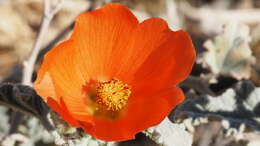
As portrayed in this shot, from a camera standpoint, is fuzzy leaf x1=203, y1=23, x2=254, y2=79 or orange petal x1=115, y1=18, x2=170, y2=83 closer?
orange petal x1=115, y1=18, x2=170, y2=83

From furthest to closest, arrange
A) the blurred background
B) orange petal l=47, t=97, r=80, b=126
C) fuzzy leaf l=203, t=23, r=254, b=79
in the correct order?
the blurred background, fuzzy leaf l=203, t=23, r=254, b=79, orange petal l=47, t=97, r=80, b=126

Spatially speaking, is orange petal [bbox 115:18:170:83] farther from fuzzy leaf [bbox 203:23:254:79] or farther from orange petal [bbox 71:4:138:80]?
fuzzy leaf [bbox 203:23:254:79]

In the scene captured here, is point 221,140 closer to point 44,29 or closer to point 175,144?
point 175,144

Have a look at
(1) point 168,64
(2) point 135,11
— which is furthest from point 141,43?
(2) point 135,11

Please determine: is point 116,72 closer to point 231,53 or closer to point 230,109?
point 230,109

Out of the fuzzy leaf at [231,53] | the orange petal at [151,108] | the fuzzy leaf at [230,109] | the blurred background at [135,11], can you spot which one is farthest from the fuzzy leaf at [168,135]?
the blurred background at [135,11]

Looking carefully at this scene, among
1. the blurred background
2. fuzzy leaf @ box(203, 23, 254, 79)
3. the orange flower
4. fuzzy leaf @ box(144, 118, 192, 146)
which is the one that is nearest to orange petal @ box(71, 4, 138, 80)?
the orange flower

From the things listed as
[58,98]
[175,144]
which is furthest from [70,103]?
[175,144]
